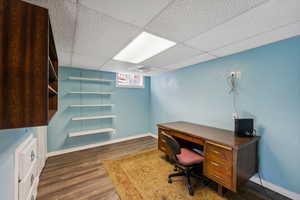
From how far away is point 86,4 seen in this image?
1.12 m

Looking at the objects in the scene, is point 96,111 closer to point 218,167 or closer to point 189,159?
point 189,159

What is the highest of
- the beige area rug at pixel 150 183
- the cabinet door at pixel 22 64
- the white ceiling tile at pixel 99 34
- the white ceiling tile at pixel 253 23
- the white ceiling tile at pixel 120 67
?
the white ceiling tile at pixel 253 23

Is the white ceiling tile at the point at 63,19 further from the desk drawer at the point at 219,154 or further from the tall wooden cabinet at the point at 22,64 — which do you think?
the desk drawer at the point at 219,154

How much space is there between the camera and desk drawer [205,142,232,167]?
1594mm

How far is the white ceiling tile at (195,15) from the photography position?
43.9 inches

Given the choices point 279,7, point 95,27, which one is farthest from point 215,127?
point 95,27

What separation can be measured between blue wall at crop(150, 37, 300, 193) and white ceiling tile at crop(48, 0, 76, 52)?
2.57 m

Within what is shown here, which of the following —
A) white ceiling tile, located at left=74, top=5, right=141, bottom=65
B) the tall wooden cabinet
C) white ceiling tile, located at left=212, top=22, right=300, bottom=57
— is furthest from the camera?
white ceiling tile, located at left=212, top=22, right=300, bottom=57

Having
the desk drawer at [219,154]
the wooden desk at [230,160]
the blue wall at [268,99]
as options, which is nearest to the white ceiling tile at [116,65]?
the blue wall at [268,99]

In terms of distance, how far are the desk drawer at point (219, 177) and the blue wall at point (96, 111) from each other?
2857 millimetres

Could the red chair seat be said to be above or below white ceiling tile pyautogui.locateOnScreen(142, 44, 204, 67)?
below

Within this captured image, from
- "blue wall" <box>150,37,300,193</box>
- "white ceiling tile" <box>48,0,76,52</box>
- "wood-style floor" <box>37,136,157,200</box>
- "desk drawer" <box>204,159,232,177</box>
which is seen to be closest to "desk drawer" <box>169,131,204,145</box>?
"desk drawer" <box>204,159,232,177</box>

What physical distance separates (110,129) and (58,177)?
1.61 m

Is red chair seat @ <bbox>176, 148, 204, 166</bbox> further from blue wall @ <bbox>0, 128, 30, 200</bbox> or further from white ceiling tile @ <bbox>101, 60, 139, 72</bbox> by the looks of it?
white ceiling tile @ <bbox>101, 60, 139, 72</bbox>
